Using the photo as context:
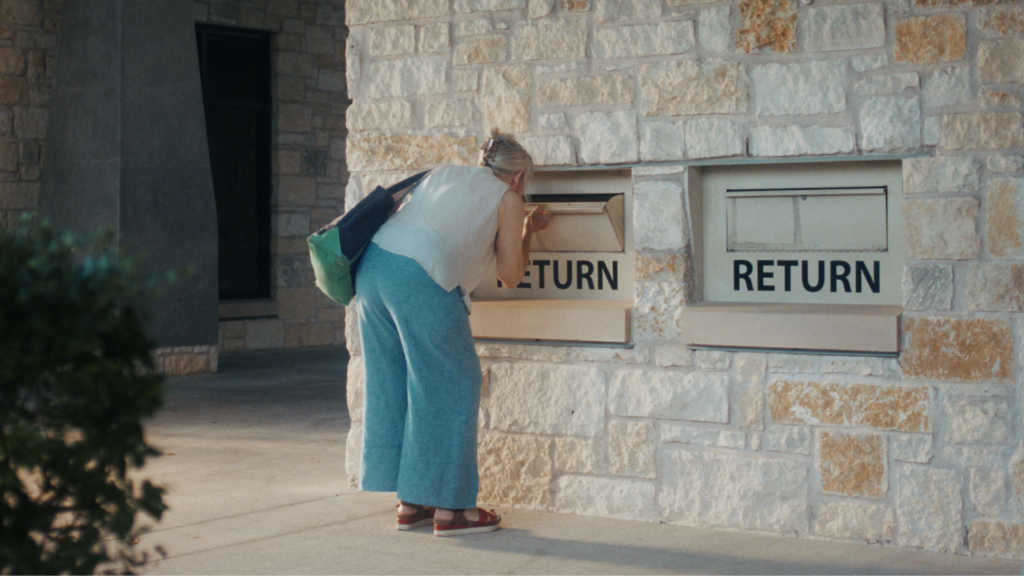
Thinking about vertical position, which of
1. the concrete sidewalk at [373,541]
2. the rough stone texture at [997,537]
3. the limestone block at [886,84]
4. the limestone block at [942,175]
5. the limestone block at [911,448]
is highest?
the limestone block at [886,84]

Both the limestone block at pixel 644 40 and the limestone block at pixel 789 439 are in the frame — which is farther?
the limestone block at pixel 644 40

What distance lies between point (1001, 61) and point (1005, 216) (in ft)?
1.64

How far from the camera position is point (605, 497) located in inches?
167

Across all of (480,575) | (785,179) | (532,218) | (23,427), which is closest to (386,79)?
(532,218)

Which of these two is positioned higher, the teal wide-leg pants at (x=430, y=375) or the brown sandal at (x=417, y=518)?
the teal wide-leg pants at (x=430, y=375)

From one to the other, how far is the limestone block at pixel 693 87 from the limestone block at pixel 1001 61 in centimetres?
79

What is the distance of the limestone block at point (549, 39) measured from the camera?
4270 millimetres

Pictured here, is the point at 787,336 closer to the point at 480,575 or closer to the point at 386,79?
the point at 480,575

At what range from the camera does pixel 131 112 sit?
846cm

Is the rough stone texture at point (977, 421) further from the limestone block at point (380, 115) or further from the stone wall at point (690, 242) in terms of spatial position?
the limestone block at point (380, 115)

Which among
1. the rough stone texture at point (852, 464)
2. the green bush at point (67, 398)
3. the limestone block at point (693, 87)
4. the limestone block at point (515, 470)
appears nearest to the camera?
the green bush at point (67, 398)

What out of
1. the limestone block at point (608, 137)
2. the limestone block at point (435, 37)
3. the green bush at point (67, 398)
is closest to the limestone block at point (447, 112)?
the limestone block at point (435, 37)

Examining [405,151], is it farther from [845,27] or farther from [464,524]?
[845,27]

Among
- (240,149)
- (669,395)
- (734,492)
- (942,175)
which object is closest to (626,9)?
(942,175)
